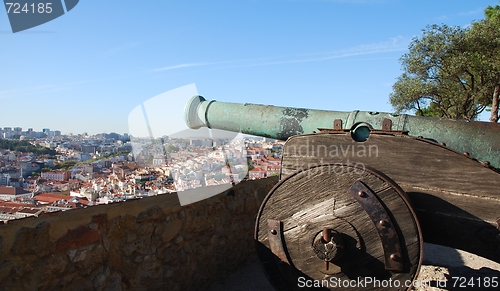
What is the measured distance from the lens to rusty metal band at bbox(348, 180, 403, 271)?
2172mm

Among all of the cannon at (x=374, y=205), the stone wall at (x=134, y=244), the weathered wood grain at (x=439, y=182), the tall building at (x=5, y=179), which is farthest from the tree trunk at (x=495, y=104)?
the tall building at (x=5, y=179)

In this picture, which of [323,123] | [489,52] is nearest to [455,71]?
[489,52]

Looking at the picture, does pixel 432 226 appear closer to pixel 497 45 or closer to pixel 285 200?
pixel 285 200

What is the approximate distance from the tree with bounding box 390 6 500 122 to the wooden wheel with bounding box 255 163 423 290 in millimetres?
13448

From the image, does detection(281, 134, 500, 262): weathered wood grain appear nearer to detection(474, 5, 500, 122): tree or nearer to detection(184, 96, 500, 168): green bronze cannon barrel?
detection(184, 96, 500, 168): green bronze cannon barrel

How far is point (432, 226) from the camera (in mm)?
2398

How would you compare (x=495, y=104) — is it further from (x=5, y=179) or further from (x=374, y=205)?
(x=5, y=179)

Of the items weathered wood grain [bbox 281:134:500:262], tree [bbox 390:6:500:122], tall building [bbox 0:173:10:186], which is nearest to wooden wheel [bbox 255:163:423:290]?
weathered wood grain [bbox 281:134:500:262]

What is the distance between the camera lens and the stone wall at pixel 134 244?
235cm

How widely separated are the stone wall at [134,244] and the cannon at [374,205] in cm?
111

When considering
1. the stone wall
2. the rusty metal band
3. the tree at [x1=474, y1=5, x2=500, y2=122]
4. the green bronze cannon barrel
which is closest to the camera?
the rusty metal band

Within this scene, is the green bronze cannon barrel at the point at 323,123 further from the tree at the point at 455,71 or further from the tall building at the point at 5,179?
the tree at the point at 455,71

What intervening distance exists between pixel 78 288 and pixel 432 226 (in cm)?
227

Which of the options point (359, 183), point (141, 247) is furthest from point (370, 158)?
point (141, 247)
